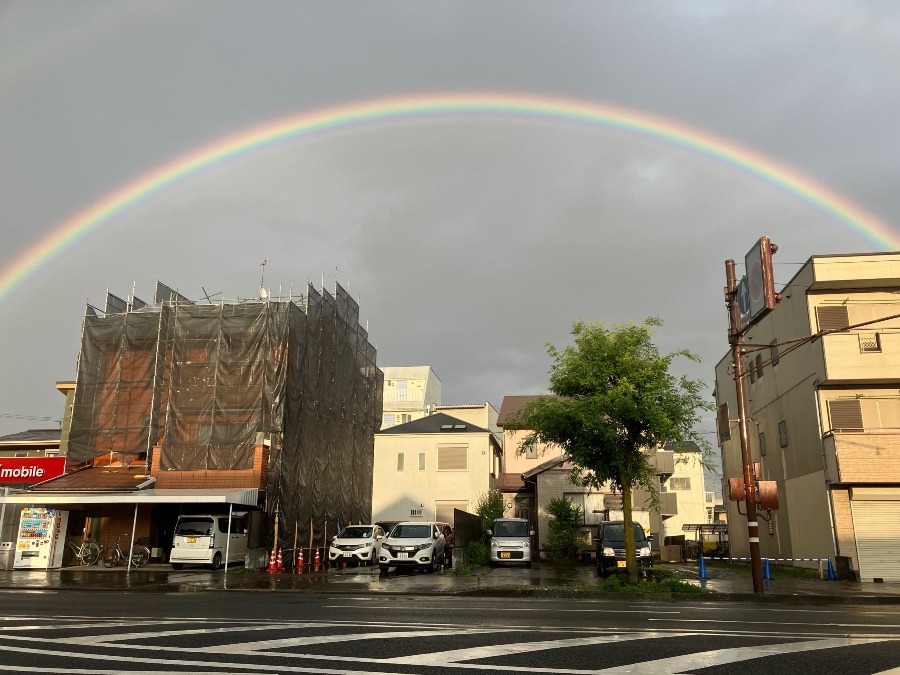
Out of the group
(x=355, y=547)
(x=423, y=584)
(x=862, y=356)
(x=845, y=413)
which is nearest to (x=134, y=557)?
(x=355, y=547)

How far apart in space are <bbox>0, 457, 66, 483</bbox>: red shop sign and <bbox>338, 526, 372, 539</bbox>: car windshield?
12.4 metres

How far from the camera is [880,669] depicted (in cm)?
734

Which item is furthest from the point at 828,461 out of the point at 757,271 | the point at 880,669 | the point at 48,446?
the point at 48,446

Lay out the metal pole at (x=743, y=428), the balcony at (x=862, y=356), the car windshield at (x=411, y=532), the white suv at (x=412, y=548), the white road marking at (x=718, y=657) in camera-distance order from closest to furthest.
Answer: the white road marking at (x=718, y=657) → the metal pole at (x=743, y=428) → the white suv at (x=412, y=548) → the balcony at (x=862, y=356) → the car windshield at (x=411, y=532)

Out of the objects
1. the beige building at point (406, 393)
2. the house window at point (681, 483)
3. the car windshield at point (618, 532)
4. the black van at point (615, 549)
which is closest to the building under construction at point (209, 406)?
the black van at point (615, 549)

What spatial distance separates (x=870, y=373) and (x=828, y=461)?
3.80 metres

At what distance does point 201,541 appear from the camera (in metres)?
25.9

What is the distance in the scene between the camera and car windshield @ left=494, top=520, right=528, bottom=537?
98.1 feet

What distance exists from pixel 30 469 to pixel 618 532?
2433cm

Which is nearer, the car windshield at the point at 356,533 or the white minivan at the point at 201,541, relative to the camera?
the white minivan at the point at 201,541

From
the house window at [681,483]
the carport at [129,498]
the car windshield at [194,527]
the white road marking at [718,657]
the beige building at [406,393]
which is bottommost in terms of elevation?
the white road marking at [718,657]

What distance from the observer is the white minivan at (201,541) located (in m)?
25.8

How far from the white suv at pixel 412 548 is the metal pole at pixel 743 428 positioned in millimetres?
11468

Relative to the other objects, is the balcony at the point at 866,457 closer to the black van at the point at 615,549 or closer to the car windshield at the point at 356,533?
the black van at the point at 615,549
